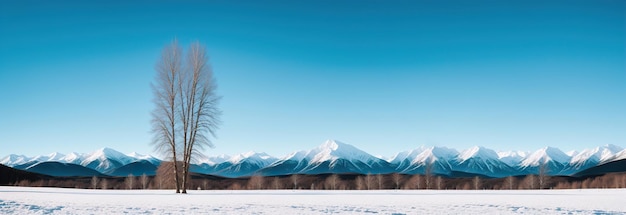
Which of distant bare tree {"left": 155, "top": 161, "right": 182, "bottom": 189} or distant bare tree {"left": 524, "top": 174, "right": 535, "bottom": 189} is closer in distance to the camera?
distant bare tree {"left": 155, "top": 161, "right": 182, "bottom": 189}

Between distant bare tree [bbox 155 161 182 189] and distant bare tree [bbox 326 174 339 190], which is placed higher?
distant bare tree [bbox 155 161 182 189]

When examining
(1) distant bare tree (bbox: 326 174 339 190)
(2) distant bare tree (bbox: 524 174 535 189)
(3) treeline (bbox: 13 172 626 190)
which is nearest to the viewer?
(3) treeline (bbox: 13 172 626 190)

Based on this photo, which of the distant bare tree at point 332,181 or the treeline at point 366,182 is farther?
the distant bare tree at point 332,181

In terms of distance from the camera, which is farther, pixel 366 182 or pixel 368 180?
pixel 366 182

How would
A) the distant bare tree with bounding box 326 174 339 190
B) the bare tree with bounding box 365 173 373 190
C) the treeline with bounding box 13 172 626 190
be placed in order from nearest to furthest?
the treeline with bounding box 13 172 626 190 → the distant bare tree with bounding box 326 174 339 190 → the bare tree with bounding box 365 173 373 190

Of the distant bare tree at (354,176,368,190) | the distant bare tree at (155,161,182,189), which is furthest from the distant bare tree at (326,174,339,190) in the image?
the distant bare tree at (155,161,182,189)

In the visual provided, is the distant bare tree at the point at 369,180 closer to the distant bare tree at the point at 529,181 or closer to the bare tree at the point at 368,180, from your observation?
the bare tree at the point at 368,180

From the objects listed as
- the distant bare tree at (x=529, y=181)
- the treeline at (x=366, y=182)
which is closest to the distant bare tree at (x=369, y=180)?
the treeline at (x=366, y=182)

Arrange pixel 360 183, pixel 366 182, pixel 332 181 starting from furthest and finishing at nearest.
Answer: pixel 366 182 < pixel 332 181 < pixel 360 183

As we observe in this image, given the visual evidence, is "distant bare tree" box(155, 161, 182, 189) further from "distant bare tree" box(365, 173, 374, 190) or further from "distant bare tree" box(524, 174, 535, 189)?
"distant bare tree" box(524, 174, 535, 189)

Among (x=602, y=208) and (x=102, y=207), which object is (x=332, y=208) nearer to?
(x=102, y=207)

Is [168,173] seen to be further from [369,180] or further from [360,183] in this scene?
[369,180]

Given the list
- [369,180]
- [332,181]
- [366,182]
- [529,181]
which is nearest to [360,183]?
[369,180]

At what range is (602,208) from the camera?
22.6 metres
